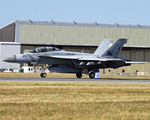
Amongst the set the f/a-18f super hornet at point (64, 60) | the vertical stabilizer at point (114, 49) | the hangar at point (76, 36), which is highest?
the hangar at point (76, 36)

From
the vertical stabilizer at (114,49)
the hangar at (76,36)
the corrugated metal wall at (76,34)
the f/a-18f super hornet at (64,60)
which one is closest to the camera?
the f/a-18f super hornet at (64,60)

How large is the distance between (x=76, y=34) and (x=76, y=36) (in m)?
0.50

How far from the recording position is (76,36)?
6844 centimetres

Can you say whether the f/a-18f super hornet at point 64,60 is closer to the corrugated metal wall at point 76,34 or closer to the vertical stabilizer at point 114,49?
the vertical stabilizer at point 114,49

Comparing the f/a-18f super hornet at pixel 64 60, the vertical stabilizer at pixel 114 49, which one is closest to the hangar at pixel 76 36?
the vertical stabilizer at pixel 114 49

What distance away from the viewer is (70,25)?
68.8 metres

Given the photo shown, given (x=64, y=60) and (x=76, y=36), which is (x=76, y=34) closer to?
(x=76, y=36)

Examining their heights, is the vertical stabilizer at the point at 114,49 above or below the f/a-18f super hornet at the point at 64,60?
above

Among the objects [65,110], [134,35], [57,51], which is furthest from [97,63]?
[134,35]

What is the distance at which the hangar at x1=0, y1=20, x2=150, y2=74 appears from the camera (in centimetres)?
6612

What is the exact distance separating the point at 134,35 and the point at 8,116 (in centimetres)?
6635

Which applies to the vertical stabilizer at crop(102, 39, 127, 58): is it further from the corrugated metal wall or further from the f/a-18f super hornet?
the corrugated metal wall

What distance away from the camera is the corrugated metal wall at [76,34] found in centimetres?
6638

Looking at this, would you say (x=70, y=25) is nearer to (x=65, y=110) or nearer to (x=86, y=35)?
(x=86, y=35)
